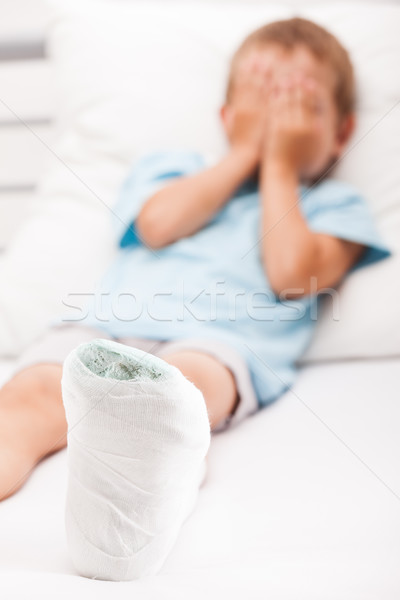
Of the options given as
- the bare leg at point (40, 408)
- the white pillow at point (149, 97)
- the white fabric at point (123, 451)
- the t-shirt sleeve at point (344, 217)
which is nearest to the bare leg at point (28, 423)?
the bare leg at point (40, 408)

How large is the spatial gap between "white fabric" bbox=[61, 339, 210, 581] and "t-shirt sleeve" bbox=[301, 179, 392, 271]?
0.48m

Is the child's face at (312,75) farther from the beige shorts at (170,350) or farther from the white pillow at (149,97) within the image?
the beige shorts at (170,350)

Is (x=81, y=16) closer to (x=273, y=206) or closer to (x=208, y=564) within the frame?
(x=273, y=206)

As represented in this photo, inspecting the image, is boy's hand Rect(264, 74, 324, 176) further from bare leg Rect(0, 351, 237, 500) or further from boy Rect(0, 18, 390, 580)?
bare leg Rect(0, 351, 237, 500)

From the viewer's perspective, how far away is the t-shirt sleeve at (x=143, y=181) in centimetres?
89

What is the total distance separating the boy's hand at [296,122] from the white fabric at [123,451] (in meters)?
0.58

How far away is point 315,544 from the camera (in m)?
0.45

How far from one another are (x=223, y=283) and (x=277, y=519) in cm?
39

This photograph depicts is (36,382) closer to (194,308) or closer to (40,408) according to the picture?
(40,408)

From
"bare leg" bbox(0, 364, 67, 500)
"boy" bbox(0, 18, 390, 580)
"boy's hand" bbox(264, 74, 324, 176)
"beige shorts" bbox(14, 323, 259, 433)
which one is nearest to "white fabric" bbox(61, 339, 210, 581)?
"boy" bbox(0, 18, 390, 580)

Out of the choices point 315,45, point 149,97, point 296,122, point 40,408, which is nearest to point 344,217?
point 296,122

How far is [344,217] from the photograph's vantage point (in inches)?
33.5

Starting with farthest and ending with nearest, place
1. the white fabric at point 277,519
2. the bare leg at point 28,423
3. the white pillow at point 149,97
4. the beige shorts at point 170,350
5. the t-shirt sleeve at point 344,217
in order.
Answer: the white pillow at point 149,97 < the t-shirt sleeve at point 344,217 < the beige shorts at point 170,350 < the bare leg at point 28,423 < the white fabric at point 277,519

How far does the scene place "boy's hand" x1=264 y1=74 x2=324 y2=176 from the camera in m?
0.91
